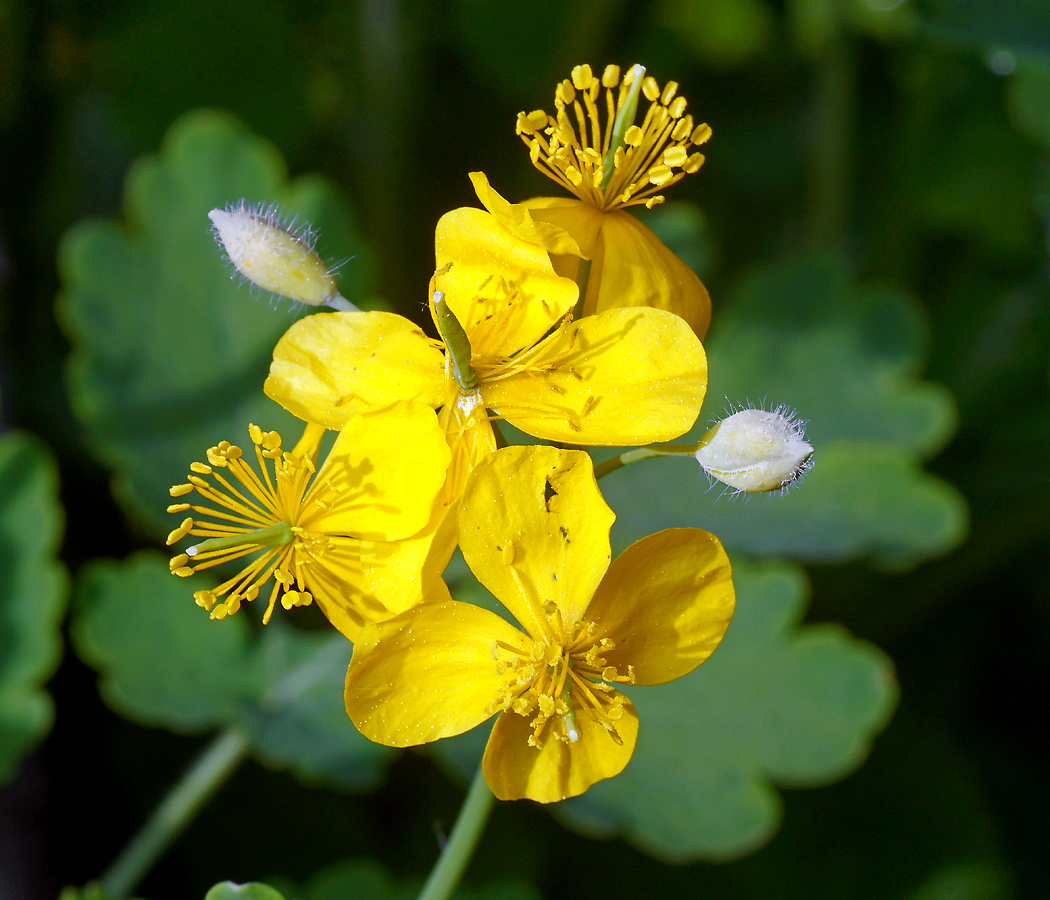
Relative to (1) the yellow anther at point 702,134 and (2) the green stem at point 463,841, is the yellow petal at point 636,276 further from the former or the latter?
(2) the green stem at point 463,841

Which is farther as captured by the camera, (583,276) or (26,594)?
(26,594)

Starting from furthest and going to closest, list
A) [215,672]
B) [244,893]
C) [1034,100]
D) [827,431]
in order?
[1034,100], [827,431], [215,672], [244,893]

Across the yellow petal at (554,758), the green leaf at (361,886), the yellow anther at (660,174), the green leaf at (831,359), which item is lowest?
the green leaf at (361,886)

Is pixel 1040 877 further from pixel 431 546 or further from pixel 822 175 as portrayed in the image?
pixel 431 546

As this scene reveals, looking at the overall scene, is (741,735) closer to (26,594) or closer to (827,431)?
(827,431)

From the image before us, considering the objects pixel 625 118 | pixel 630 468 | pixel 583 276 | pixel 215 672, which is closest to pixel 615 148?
pixel 625 118

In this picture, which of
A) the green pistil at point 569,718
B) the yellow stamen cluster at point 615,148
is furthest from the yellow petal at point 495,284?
the green pistil at point 569,718
